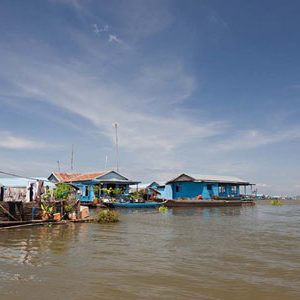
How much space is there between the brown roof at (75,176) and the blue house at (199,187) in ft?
36.2

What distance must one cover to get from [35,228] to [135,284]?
11.6m

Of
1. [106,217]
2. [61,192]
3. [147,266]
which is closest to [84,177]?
[61,192]

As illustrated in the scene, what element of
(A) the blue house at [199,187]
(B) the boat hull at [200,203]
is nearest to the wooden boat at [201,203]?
(B) the boat hull at [200,203]

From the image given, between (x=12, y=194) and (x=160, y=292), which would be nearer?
(x=160, y=292)

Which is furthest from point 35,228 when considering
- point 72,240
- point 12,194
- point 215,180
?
point 215,180

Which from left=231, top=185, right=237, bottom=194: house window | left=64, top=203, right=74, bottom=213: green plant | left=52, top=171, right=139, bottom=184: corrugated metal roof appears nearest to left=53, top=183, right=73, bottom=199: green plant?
left=64, top=203, right=74, bottom=213: green plant

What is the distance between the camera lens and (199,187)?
49.0 m

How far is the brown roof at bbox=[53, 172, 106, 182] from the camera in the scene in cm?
4569

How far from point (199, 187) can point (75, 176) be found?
1778cm

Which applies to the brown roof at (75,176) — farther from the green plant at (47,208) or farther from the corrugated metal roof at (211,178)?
the green plant at (47,208)

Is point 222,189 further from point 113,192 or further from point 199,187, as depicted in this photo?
point 113,192

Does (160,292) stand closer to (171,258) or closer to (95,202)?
(171,258)

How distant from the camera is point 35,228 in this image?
18125 millimetres

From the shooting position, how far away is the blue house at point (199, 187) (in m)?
48.9
